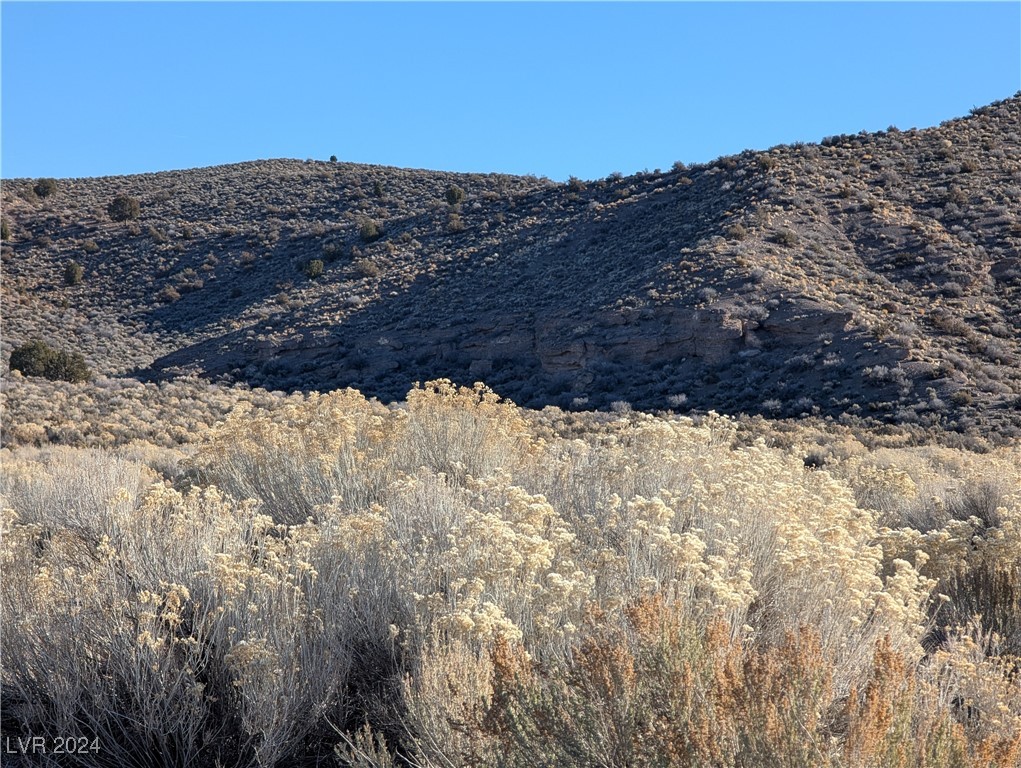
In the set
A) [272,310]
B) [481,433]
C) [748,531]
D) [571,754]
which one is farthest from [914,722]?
[272,310]

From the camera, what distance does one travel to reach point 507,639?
3.64 meters

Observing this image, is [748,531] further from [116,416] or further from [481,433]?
[116,416]

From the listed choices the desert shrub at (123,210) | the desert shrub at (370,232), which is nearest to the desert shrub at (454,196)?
the desert shrub at (370,232)

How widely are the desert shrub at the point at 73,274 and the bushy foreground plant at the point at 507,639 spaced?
146 feet

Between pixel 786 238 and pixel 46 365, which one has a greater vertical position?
pixel 786 238

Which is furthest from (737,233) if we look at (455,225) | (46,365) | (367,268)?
(46,365)

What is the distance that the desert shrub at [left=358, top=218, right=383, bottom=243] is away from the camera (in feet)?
152

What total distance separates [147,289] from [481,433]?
41.9 m

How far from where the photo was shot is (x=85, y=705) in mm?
4184

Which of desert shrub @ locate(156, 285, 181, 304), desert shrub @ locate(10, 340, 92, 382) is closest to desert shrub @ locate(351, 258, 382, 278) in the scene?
desert shrub @ locate(156, 285, 181, 304)

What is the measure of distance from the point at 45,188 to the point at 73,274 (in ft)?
44.9

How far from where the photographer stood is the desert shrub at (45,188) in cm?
5631

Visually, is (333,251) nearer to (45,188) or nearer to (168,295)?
(168,295)

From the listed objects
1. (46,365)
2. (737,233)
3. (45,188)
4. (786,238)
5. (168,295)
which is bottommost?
(46,365)
